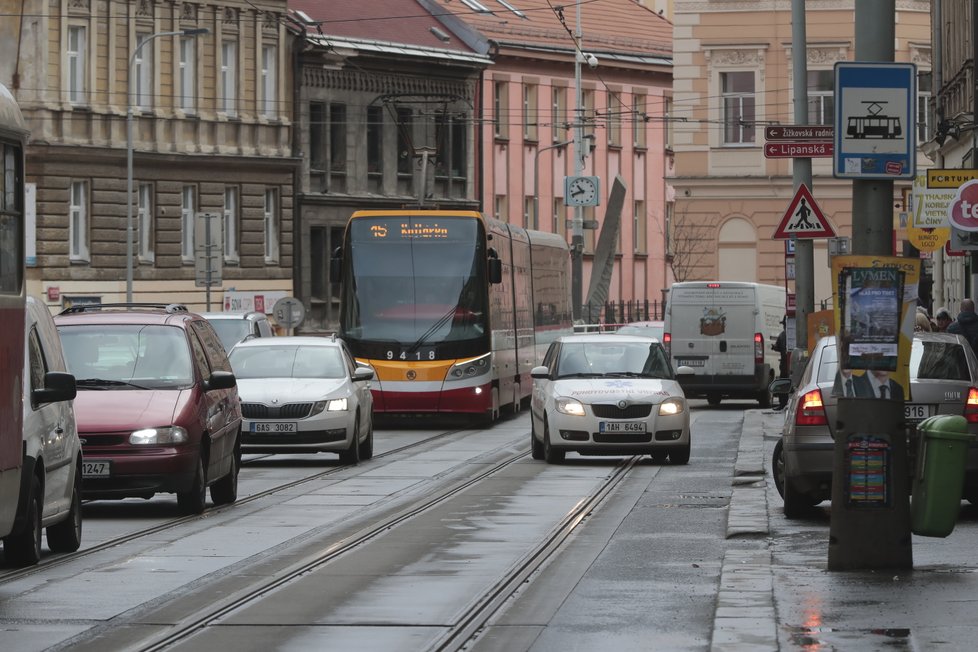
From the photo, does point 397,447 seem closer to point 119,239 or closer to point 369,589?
point 369,589

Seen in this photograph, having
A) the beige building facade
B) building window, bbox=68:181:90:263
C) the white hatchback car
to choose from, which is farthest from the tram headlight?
building window, bbox=68:181:90:263

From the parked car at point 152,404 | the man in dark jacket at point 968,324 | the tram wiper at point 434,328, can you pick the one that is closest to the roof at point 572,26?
the tram wiper at point 434,328

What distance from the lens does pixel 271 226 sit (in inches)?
2685

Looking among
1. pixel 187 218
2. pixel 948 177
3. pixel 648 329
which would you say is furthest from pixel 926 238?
pixel 187 218

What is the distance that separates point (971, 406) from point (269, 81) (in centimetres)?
5219

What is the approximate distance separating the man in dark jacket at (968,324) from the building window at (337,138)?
44.3 metres

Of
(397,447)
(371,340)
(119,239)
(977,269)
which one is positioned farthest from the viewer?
(119,239)

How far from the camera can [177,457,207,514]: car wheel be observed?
19.2m

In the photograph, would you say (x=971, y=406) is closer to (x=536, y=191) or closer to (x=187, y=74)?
(x=187, y=74)

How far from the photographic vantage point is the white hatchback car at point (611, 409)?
26.4m

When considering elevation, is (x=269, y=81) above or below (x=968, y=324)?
above

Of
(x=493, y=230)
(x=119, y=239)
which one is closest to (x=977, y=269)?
(x=493, y=230)

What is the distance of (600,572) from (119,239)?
48.6 meters

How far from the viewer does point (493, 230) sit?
1539 inches
